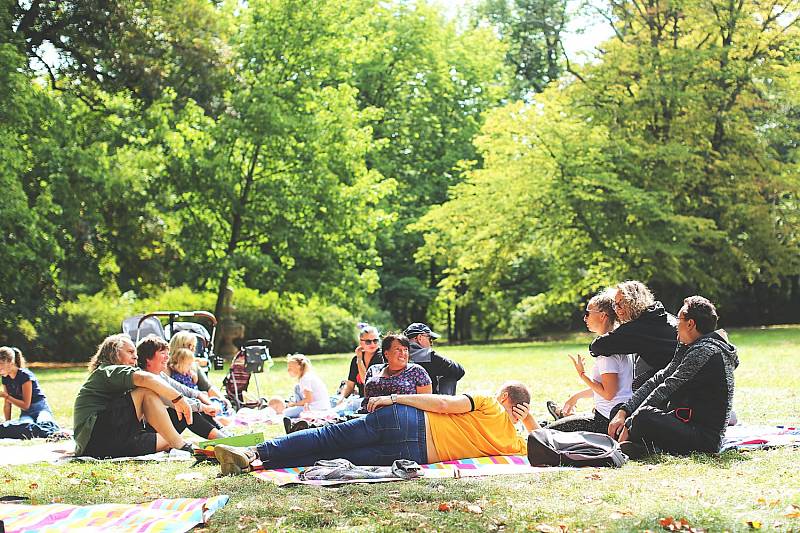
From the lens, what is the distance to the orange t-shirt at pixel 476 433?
287 inches

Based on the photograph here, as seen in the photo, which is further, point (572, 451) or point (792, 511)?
point (572, 451)

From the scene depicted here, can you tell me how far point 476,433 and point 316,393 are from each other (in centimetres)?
376

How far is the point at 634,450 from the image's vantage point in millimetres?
7340

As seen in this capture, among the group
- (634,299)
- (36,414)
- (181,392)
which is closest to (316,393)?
(181,392)

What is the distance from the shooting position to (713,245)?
30328 millimetres

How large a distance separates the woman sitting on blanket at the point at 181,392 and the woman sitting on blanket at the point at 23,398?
151 cm

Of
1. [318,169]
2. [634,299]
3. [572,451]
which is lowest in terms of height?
[572,451]

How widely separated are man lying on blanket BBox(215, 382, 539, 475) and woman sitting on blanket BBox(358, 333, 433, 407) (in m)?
0.25

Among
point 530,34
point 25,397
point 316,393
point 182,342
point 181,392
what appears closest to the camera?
point 181,392

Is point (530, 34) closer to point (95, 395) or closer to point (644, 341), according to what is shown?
point (644, 341)

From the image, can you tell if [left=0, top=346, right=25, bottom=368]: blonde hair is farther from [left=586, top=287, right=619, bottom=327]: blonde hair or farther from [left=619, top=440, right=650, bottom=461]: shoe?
[left=619, top=440, right=650, bottom=461]: shoe

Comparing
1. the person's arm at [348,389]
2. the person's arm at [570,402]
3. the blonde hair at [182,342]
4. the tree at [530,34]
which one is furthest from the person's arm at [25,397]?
the tree at [530,34]

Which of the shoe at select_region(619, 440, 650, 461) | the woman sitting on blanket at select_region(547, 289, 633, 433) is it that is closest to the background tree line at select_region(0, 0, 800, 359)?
the woman sitting on blanket at select_region(547, 289, 633, 433)

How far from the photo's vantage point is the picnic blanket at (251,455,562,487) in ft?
21.1
